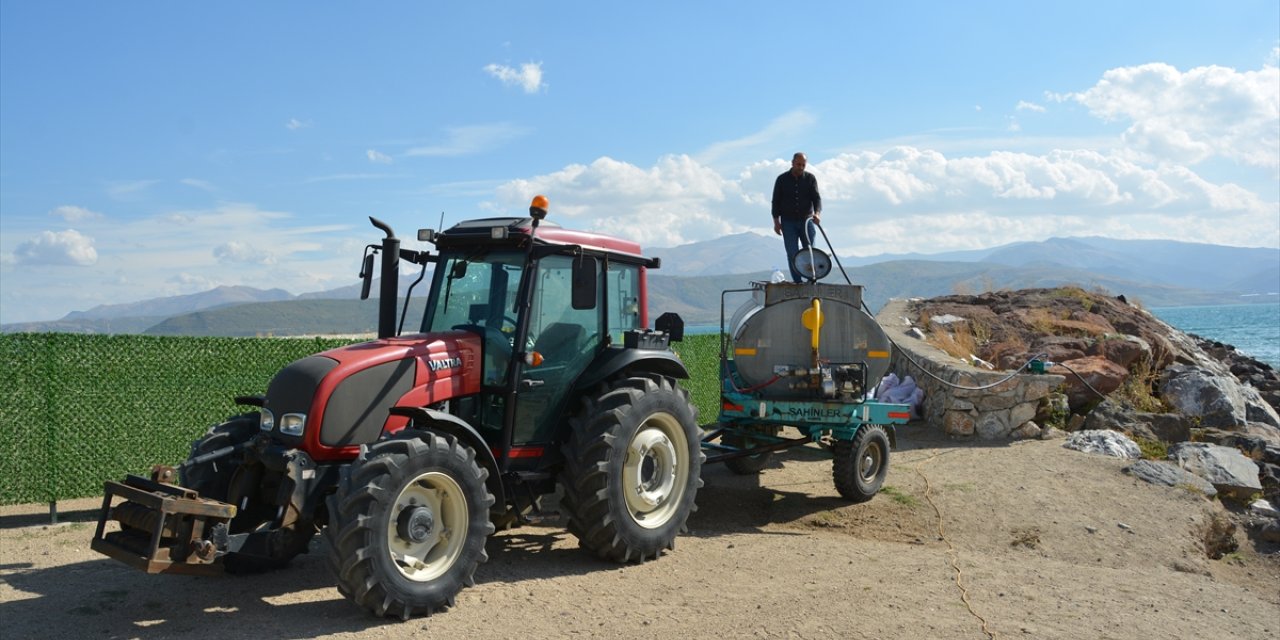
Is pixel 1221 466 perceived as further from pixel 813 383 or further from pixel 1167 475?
pixel 813 383

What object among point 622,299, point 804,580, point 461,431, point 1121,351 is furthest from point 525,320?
point 1121,351

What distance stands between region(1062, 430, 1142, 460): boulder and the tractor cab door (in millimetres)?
7892

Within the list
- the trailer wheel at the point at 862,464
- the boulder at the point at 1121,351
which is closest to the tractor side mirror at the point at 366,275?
the trailer wheel at the point at 862,464

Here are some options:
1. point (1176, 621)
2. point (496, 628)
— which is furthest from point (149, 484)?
point (1176, 621)

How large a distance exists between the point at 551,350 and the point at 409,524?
6.12ft

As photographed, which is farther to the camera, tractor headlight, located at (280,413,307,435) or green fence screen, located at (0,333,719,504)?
green fence screen, located at (0,333,719,504)

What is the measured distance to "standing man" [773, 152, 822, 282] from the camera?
444 inches

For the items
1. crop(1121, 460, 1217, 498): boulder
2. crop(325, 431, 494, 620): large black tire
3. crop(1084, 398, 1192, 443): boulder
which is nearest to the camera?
crop(325, 431, 494, 620): large black tire

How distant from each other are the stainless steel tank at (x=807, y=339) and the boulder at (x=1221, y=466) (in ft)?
15.3

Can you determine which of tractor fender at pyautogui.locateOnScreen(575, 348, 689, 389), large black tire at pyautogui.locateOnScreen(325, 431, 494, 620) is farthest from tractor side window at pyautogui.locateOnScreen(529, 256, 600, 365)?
large black tire at pyautogui.locateOnScreen(325, 431, 494, 620)

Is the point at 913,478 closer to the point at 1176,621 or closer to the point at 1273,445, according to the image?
the point at 1176,621

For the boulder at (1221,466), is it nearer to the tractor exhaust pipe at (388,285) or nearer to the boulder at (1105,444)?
the boulder at (1105,444)

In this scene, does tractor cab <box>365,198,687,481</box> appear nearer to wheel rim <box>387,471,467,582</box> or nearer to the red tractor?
the red tractor

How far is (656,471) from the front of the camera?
24.6 feet
